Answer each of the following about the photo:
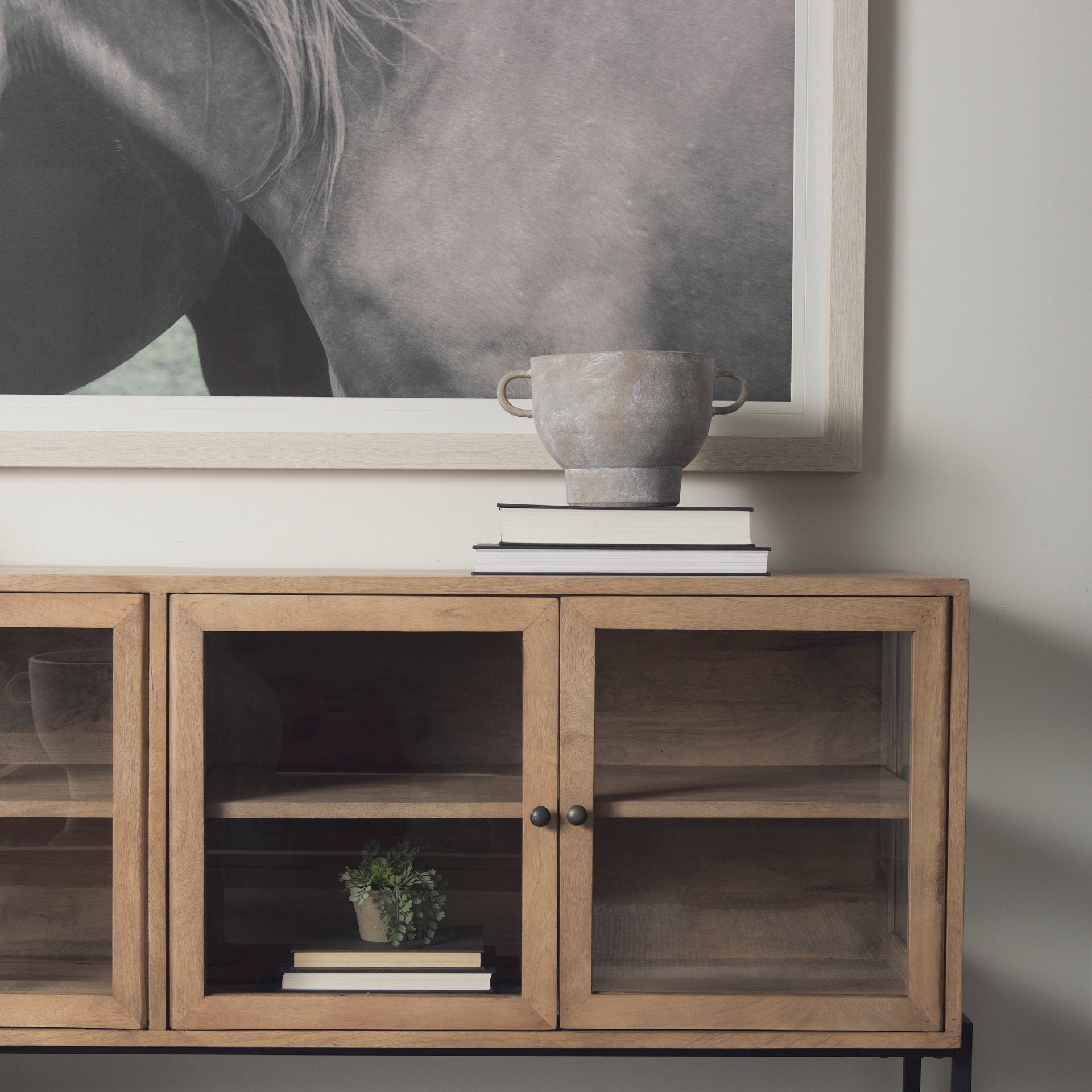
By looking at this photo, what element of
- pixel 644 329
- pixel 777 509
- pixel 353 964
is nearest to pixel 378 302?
pixel 644 329

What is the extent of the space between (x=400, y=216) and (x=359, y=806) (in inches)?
23.6

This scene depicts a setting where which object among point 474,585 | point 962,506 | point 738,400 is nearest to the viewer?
point 474,585

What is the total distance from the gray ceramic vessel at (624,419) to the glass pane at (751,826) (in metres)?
0.15

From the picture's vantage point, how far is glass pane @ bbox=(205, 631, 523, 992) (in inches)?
30.2

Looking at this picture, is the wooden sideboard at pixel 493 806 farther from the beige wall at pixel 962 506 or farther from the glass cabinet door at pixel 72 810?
the beige wall at pixel 962 506

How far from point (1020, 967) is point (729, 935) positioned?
444 millimetres

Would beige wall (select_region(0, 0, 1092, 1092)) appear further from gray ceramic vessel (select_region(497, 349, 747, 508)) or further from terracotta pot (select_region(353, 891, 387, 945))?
terracotta pot (select_region(353, 891, 387, 945))

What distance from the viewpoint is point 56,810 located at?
776 mm

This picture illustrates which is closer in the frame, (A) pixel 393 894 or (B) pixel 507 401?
(A) pixel 393 894

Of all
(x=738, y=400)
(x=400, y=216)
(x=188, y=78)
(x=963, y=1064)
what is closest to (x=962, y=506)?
(x=738, y=400)

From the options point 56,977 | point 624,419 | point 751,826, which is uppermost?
point 624,419

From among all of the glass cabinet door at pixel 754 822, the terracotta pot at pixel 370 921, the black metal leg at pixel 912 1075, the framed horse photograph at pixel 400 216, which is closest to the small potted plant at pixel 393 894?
the terracotta pot at pixel 370 921

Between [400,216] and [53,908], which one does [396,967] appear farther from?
[400,216]

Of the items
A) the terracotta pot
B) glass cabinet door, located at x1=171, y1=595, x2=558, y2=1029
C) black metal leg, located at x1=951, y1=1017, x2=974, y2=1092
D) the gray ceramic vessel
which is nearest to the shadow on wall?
black metal leg, located at x1=951, y1=1017, x2=974, y2=1092
